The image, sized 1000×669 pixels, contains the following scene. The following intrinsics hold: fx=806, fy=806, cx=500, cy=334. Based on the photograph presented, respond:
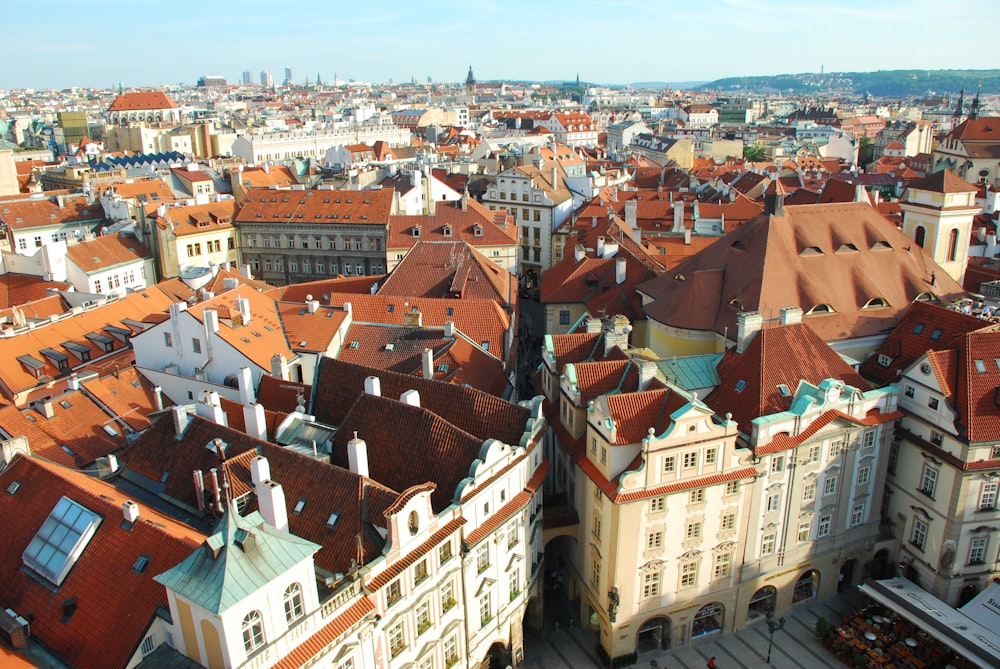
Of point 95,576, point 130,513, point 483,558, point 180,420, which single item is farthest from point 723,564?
point 95,576

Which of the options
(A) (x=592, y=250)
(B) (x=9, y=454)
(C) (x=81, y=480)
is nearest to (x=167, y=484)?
(C) (x=81, y=480)

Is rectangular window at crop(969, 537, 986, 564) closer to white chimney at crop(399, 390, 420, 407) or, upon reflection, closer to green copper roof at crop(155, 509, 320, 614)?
white chimney at crop(399, 390, 420, 407)

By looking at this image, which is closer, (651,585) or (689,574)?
(651,585)

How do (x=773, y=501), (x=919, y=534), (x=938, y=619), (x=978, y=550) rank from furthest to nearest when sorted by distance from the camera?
1. (x=919, y=534)
2. (x=978, y=550)
3. (x=773, y=501)
4. (x=938, y=619)

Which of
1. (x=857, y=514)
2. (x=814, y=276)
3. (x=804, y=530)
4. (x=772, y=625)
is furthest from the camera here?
(x=814, y=276)

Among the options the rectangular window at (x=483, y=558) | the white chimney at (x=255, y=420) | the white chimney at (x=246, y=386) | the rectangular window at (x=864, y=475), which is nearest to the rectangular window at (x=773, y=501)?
the rectangular window at (x=864, y=475)

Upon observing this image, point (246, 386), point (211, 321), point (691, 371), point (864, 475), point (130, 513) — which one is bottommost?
point (864, 475)

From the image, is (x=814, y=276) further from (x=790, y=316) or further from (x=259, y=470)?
(x=259, y=470)

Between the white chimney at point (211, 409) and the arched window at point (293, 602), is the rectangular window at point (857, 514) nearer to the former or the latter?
the arched window at point (293, 602)
